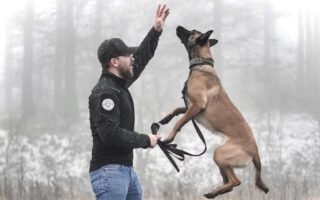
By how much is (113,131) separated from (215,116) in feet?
2.99

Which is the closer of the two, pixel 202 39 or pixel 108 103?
pixel 108 103

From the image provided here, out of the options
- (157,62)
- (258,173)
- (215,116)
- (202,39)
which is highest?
(157,62)

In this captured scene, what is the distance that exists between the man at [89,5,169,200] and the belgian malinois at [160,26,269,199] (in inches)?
12.8

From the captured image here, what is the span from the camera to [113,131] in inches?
128

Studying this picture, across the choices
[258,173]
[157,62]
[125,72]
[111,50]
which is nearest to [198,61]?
[125,72]

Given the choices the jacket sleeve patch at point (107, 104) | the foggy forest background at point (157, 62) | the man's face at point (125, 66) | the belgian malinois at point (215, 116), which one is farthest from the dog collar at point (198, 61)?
the foggy forest background at point (157, 62)

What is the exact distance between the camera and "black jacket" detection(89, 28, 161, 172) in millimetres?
3277

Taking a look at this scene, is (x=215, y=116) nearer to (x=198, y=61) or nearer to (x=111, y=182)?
(x=198, y=61)

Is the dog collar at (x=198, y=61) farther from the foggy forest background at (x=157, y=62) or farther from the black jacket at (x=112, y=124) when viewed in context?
the foggy forest background at (x=157, y=62)

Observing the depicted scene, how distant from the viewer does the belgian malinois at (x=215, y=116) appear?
143 inches

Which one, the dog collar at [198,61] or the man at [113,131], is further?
the dog collar at [198,61]

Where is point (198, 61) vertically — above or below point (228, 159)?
above

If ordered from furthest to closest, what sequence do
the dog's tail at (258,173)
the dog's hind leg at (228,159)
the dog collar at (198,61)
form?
the dog collar at (198,61) < the dog's tail at (258,173) < the dog's hind leg at (228,159)

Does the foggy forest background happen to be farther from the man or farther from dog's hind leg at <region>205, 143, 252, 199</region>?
the man
